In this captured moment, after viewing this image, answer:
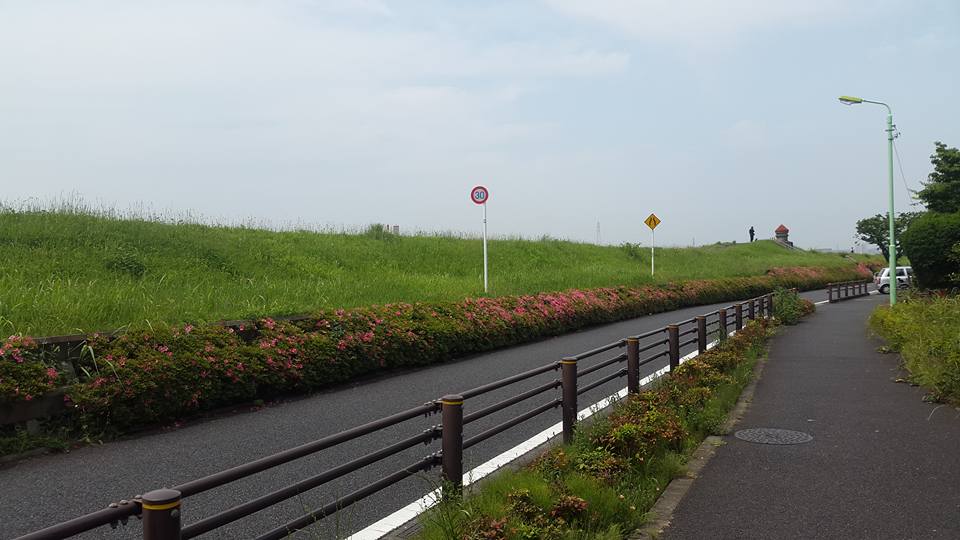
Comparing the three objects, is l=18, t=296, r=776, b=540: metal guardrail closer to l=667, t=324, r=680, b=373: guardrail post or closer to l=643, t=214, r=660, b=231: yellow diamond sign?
l=667, t=324, r=680, b=373: guardrail post

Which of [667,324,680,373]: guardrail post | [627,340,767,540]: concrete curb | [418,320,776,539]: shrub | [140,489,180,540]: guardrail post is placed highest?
[140,489,180,540]: guardrail post

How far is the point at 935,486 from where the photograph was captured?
16.4 ft

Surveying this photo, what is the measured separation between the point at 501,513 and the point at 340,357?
5.87m

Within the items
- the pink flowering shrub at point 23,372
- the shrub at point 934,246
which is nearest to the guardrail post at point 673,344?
the pink flowering shrub at point 23,372

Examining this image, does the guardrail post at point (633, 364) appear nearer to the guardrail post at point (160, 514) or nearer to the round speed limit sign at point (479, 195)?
the guardrail post at point (160, 514)

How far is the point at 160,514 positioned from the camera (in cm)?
211

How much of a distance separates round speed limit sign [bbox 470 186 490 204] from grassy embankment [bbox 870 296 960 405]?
32.0ft

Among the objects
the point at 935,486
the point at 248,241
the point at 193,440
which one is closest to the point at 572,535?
the point at 935,486

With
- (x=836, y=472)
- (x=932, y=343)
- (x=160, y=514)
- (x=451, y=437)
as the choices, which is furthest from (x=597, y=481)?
(x=932, y=343)

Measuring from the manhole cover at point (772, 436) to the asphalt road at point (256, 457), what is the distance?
194cm

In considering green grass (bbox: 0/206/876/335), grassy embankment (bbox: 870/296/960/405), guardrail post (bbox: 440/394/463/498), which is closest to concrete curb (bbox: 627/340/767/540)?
guardrail post (bbox: 440/394/463/498)

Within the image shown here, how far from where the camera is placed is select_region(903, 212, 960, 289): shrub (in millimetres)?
15266

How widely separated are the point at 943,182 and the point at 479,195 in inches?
994

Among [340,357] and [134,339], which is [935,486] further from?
[134,339]
